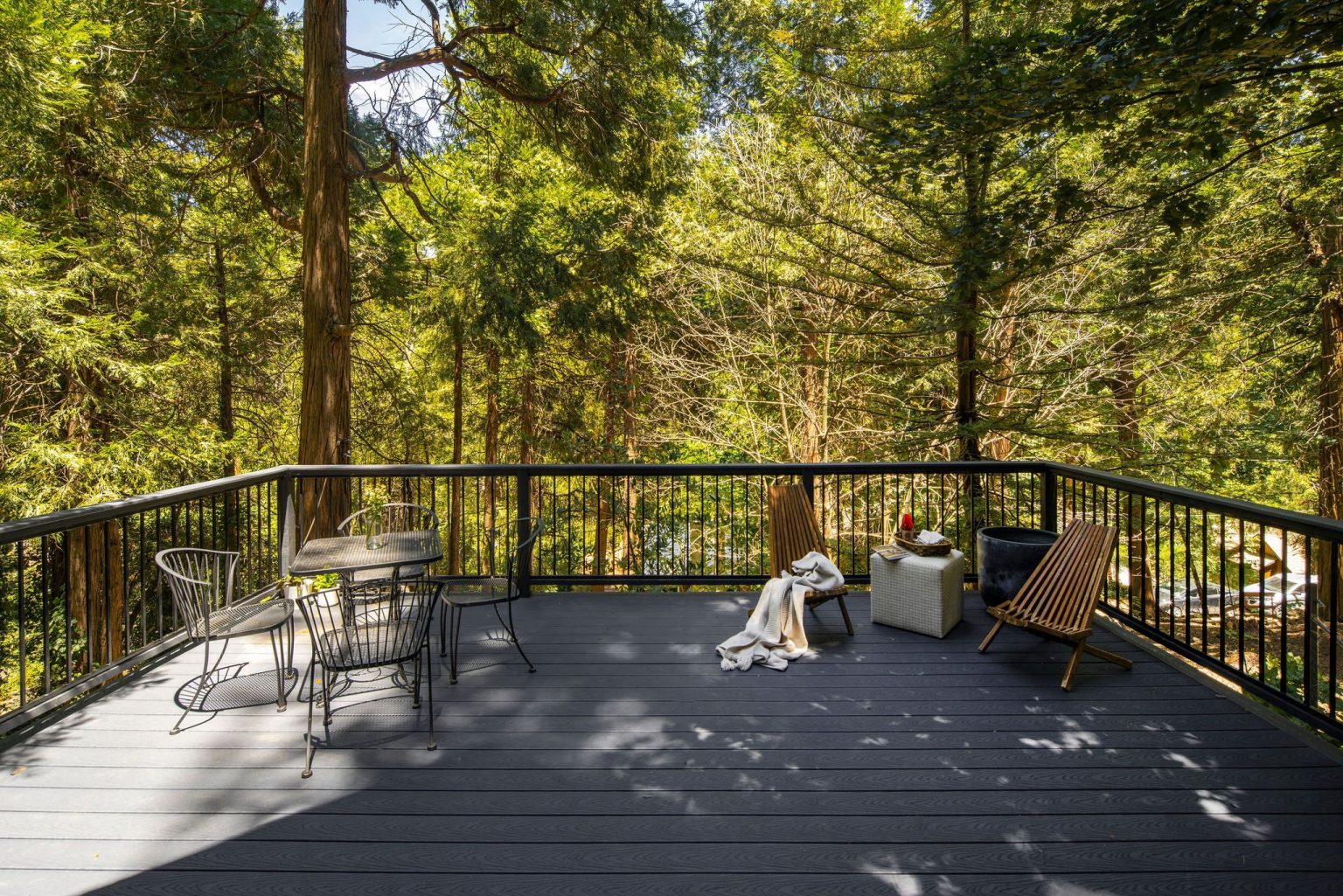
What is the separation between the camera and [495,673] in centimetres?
352

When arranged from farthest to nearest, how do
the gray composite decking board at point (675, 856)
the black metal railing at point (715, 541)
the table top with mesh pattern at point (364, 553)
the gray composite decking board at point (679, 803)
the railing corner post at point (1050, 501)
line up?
1. the railing corner post at point (1050, 501)
2. the table top with mesh pattern at point (364, 553)
3. the black metal railing at point (715, 541)
4. the gray composite decking board at point (679, 803)
5. the gray composite decking board at point (675, 856)

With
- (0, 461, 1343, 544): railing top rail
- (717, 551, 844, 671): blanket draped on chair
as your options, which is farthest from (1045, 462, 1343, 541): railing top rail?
(717, 551, 844, 671): blanket draped on chair

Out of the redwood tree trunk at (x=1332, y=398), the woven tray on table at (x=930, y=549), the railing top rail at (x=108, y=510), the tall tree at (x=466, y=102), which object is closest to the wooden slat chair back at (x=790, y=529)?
the woven tray on table at (x=930, y=549)

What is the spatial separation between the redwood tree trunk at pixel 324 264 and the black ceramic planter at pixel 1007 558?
194 inches

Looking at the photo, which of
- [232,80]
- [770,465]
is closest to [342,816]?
[770,465]

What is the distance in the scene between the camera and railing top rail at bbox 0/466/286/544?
2.75 meters

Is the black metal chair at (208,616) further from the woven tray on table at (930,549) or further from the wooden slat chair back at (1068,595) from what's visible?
the wooden slat chair back at (1068,595)

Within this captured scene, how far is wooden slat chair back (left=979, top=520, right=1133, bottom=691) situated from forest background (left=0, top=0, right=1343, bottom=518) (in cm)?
216

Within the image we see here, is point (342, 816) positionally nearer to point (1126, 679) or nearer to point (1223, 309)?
point (1126, 679)

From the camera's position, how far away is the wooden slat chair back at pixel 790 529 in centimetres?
444

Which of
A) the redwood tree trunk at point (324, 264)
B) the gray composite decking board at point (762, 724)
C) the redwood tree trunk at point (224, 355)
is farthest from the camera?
the redwood tree trunk at point (224, 355)

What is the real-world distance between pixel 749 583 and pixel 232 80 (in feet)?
21.4

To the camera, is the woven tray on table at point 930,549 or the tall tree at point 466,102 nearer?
the woven tray on table at point 930,549

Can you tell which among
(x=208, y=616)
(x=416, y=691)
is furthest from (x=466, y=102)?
(x=416, y=691)
